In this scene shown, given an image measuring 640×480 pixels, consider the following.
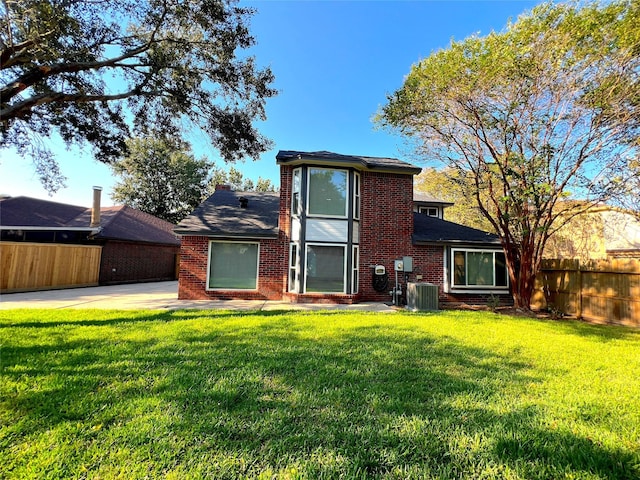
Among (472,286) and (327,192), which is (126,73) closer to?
(327,192)

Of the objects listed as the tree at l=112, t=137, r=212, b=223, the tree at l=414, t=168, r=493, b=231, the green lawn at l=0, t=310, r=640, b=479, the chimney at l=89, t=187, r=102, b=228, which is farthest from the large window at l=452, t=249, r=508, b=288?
the tree at l=112, t=137, r=212, b=223

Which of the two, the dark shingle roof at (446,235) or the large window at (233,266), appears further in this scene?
the dark shingle roof at (446,235)

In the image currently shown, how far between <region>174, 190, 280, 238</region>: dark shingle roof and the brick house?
4 cm

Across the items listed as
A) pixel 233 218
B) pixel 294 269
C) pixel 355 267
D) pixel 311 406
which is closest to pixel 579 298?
pixel 355 267

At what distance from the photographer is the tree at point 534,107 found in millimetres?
7055

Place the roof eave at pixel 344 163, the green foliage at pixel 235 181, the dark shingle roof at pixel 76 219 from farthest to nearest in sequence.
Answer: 1. the green foliage at pixel 235 181
2. the dark shingle roof at pixel 76 219
3. the roof eave at pixel 344 163

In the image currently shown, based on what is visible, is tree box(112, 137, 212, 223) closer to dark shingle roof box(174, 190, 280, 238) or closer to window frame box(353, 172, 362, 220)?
dark shingle roof box(174, 190, 280, 238)

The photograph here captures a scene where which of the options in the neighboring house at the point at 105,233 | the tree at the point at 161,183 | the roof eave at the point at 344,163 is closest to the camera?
the roof eave at the point at 344,163

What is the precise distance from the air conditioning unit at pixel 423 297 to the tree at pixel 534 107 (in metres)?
2.72

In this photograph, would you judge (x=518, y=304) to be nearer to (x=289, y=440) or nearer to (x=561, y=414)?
(x=561, y=414)

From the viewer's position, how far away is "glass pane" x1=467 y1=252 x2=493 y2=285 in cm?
1066

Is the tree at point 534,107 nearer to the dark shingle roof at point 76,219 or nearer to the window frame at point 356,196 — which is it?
the window frame at point 356,196

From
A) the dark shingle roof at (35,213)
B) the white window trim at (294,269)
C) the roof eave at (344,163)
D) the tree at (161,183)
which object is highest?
the tree at (161,183)

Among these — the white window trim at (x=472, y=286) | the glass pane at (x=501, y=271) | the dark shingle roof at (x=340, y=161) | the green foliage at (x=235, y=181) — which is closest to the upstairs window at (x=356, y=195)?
the dark shingle roof at (x=340, y=161)
